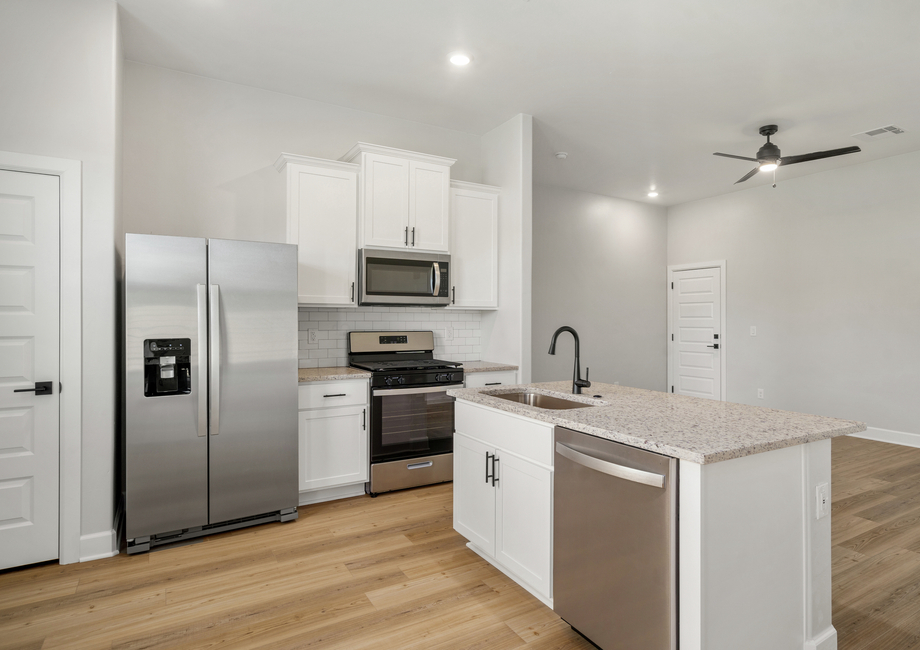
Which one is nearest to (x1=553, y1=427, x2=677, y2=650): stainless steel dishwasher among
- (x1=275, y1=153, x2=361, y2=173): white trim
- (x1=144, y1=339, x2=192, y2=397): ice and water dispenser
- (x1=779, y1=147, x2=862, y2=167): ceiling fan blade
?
(x1=144, y1=339, x2=192, y2=397): ice and water dispenser

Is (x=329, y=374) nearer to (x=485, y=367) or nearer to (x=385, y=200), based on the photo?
(x=485, y=367)

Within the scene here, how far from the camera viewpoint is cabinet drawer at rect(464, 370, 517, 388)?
4.01 metres

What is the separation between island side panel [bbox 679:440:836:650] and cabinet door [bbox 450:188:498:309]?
290cm

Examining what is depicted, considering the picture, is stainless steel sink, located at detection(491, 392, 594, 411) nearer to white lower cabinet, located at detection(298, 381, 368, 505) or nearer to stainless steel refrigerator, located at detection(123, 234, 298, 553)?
white lower cabinet, located at detection(298, 381, 368, 505)

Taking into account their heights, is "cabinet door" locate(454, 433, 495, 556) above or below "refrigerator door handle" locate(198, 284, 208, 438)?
below

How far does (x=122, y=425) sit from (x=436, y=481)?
6.91 ft

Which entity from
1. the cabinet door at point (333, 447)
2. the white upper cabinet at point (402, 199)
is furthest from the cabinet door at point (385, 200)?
the cabinet door at point (333, 447)

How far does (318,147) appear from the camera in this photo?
13.2 ft

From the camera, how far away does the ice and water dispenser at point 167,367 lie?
275 cm

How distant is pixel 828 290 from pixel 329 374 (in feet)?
18.3

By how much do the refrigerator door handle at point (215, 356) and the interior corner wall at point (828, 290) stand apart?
621 centimetres

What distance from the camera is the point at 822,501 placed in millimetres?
1771

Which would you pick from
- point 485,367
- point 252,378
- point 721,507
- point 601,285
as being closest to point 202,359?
point 252,378

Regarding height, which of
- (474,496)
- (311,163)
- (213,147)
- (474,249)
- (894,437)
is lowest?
(894,437)
